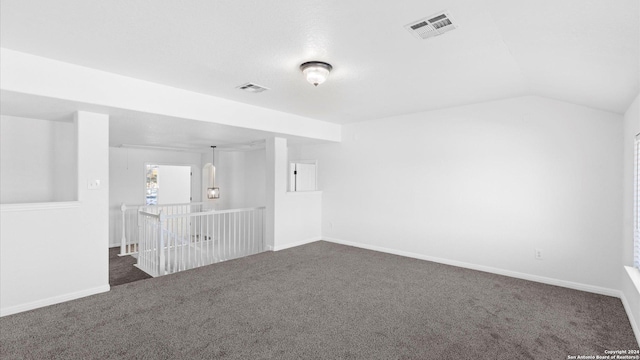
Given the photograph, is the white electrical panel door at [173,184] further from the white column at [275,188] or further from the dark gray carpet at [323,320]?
the dark gray carpet at [323,320]

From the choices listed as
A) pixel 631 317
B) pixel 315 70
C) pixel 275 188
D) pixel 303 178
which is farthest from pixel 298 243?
pixel 631 317

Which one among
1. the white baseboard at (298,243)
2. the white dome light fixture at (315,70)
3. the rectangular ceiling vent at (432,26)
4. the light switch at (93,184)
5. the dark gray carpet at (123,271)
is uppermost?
the rectangular ceiling vent at (432,26)

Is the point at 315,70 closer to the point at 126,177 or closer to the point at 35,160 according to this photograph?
the point at 35,160

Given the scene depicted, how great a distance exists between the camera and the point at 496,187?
438 cm

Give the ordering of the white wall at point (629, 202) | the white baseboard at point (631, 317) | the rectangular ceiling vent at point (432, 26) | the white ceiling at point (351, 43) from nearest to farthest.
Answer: the white ceiling at point (351, 43)
the rectangular ceiling vent at point (432, 26)
the white baseboard at point (631, 317)
the white wall at point (629, 202)

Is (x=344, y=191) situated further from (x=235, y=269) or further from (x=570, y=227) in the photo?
(x=570, y=227)

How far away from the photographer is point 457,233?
4.76 metres

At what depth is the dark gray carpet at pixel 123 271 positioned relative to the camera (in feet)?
15.8

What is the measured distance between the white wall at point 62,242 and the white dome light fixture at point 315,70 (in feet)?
8.39

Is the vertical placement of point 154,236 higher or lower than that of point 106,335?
higher

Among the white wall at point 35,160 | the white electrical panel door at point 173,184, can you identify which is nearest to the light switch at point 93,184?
the white wall at point 35,160

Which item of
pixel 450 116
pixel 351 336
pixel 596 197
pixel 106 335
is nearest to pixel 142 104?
pixel 106 335

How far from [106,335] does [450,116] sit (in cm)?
508

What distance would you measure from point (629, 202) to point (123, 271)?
23.5ft
